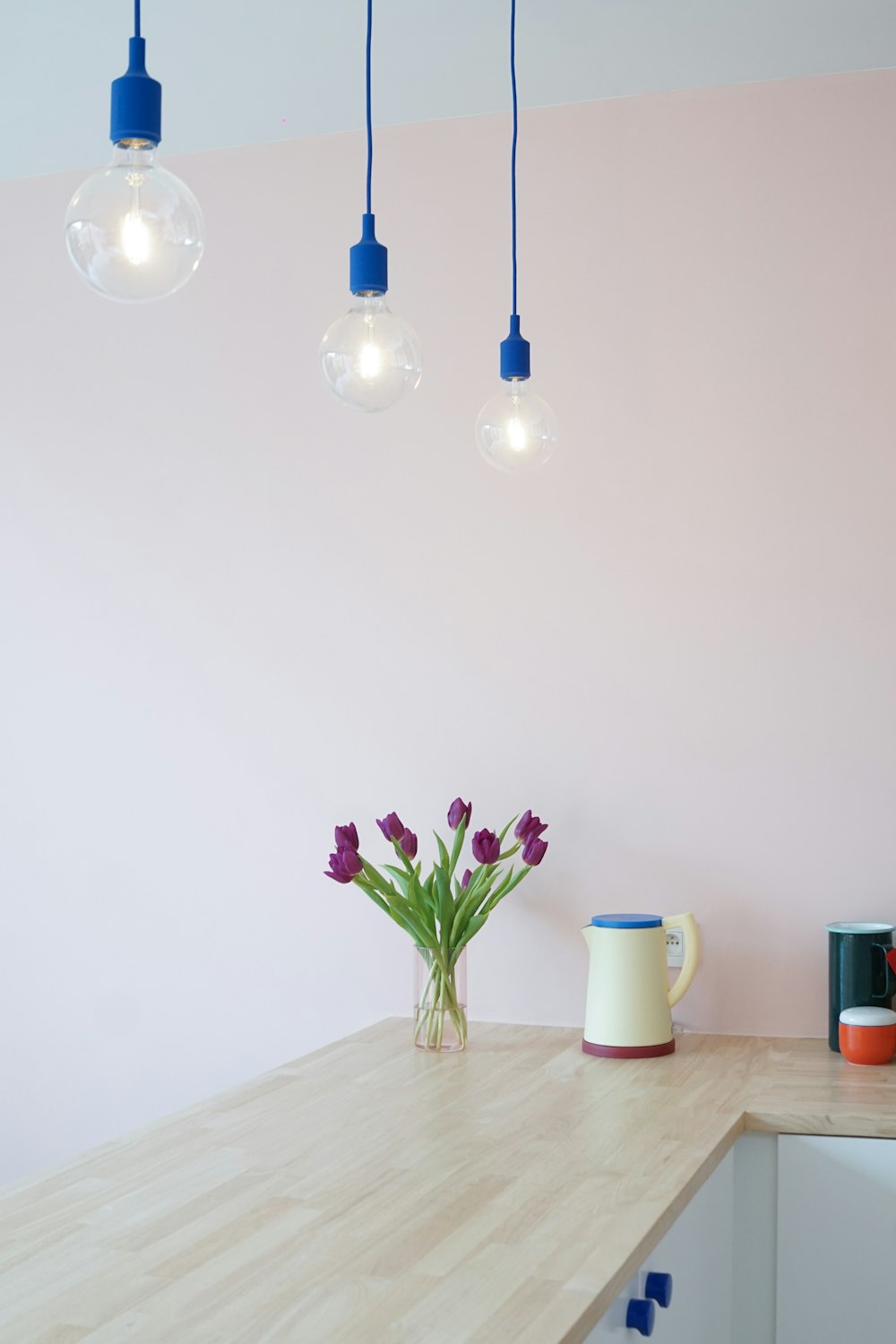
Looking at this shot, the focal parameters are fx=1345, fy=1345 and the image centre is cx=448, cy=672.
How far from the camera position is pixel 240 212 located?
2.53 metres

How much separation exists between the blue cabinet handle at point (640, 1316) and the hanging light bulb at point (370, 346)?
0.91 metres

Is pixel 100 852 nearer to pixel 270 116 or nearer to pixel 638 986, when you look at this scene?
pixel 638 986

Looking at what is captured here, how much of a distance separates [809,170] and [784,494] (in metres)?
0.55

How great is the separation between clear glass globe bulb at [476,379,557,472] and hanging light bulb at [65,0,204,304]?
0.75 metres

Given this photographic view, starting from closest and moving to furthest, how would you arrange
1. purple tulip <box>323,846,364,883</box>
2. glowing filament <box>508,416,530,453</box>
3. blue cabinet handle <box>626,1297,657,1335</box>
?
1. blue cabinet handle <box>626,1297,657,1335</box>
2. glowing filament <box>508,416,530,453</box>
3. purple tulip <box>323,846,364,883</box>

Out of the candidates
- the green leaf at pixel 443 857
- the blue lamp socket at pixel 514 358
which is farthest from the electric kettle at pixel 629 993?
the blue lamp socket at pixel 514 358

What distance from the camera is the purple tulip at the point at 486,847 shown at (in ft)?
6.94

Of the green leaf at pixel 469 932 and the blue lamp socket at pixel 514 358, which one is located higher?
the blue lamp socket at pixel 514 358

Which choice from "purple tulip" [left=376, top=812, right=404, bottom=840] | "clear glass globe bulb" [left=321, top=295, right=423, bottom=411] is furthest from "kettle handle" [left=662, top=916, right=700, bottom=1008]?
"clear glass globe bulb" [left=321, top=295, right=423, bottom=411]

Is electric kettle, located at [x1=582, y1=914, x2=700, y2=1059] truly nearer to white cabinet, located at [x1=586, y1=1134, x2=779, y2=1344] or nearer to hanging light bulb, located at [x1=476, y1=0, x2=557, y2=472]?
white cabinet, located at [x1=586, y1=1134, x2=779, y2=1344]

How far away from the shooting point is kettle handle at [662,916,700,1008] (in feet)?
6.82

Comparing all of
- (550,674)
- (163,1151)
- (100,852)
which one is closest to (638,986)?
(550,674)

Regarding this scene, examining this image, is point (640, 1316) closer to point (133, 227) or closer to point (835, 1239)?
point (835, 1239)

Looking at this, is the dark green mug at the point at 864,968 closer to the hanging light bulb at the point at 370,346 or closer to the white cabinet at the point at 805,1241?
the white cabinet at the point at 805,1241
